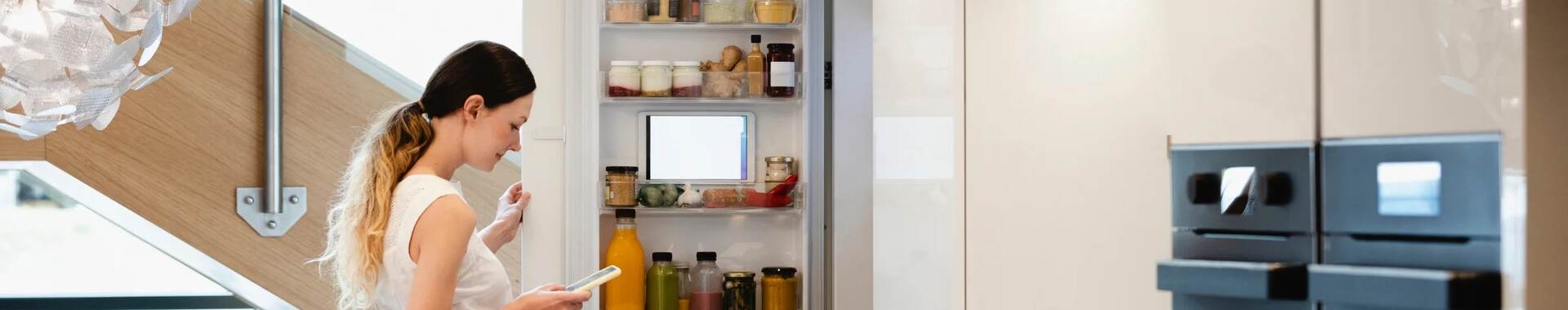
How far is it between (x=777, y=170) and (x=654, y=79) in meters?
0.37

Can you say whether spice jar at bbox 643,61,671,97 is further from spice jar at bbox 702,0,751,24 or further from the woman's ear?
the woman's ear

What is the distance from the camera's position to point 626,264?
283cm

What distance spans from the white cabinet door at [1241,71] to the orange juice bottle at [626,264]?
1981mm

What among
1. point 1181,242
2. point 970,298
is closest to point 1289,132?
point 1181,242

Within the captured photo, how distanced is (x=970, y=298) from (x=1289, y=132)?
68 centimetres

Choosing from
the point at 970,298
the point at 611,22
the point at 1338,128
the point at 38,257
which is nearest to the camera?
the point at 1338,128

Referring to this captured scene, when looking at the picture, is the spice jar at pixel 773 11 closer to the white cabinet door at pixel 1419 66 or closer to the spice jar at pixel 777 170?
the spice jar at pixel 777 170

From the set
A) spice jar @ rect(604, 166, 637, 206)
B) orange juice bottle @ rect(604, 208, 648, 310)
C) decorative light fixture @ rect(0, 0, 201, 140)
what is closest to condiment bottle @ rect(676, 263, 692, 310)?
orange juice bottle @ rect(604, 208, 648, 310)

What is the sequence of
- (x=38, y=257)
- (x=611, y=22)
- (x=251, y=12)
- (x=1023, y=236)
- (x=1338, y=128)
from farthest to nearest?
(x=38, y=257) < (x=251, y=12) < (x=611, y=22) < (x=1023, y=236) < (x=1338, y=128)

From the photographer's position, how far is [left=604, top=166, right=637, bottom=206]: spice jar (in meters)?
2.77

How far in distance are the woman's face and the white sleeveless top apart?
0.19 ft

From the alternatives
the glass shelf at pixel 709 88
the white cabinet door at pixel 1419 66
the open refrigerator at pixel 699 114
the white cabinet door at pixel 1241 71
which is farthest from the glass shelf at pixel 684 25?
the white cabinet door at pixel 1419 66

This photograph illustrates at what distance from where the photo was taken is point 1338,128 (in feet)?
2.65

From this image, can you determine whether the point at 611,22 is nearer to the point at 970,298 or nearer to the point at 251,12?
the point at 251,12
